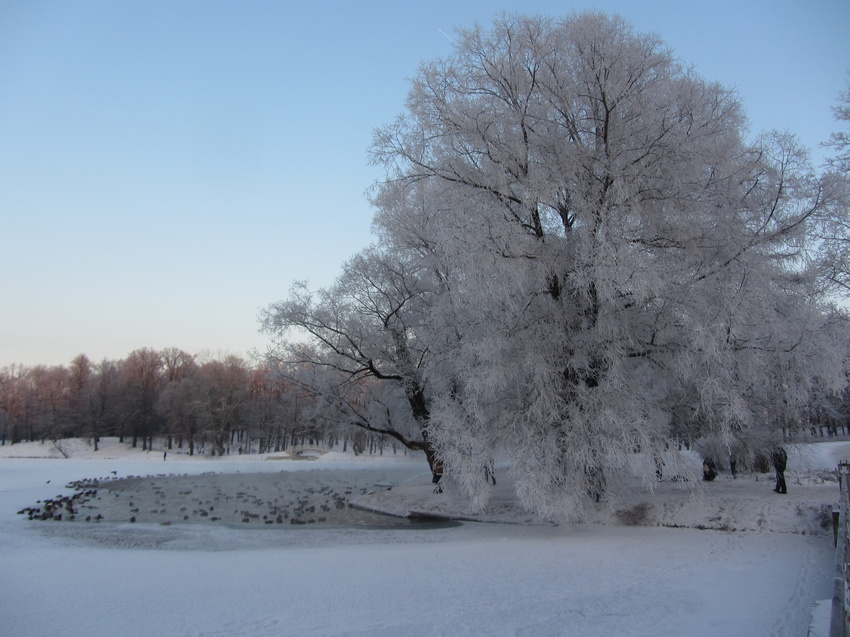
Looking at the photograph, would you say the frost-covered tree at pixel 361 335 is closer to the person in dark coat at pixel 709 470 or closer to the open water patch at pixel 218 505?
the open water patch at pixel 218 505

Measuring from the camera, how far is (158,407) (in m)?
65.9

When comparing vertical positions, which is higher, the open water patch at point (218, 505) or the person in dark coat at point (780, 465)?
the person in dark coat at point (780, 465)

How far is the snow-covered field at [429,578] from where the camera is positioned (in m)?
5.39

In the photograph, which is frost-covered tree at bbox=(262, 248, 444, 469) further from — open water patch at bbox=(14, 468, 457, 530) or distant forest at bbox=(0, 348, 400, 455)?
distant forest at bbox=(0, 348, 400, 455)

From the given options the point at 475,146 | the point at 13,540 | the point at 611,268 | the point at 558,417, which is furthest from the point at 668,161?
the point at 13,540

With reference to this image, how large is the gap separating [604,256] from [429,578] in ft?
20.9

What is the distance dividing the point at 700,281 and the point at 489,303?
4.39m

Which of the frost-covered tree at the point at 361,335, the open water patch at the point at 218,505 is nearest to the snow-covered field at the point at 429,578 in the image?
the open water patch at the point at 218,505

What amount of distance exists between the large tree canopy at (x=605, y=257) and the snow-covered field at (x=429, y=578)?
5.39 feet

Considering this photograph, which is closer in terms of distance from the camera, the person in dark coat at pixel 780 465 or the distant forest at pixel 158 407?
the person in dark coat at pixel 780 465

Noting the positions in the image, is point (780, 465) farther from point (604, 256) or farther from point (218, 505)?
point (218, 505)

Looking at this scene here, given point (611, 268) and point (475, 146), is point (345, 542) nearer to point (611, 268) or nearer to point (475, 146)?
point (611, 268)

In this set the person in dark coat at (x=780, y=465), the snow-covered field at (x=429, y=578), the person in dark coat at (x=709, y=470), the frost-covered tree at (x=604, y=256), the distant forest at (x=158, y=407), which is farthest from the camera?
the distant forest at (x=158, y=407)

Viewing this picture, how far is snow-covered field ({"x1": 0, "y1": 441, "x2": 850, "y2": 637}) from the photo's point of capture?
5.39 m
